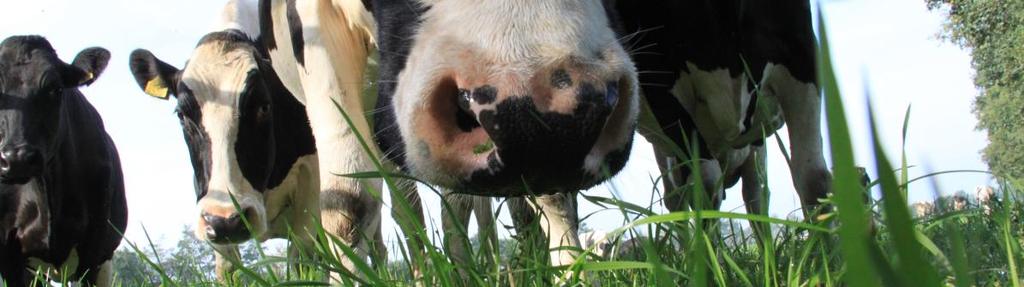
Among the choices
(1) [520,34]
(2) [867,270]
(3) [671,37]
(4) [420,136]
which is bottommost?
(2) [867,270]

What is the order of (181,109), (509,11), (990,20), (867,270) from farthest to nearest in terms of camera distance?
(990,20), (181,109), (509,11), (867,270)

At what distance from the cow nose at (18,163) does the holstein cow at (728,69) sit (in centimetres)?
404

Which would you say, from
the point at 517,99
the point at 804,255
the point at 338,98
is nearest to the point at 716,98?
the point at 338,98

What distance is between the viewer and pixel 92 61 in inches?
305

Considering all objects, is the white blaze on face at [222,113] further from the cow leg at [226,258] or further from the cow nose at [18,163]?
the cow nose at [18,163]

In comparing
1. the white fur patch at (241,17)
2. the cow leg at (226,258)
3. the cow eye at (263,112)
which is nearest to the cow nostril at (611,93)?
the cow leg at (226,258)

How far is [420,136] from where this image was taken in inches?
67.2

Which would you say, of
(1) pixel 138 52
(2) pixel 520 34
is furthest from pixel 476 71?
(1) pixel 138 52

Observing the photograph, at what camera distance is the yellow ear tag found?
24.0ft

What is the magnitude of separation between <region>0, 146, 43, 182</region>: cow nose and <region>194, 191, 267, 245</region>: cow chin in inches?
45.4

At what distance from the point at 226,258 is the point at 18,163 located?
469 centimetres

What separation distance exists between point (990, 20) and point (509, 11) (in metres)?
20.6

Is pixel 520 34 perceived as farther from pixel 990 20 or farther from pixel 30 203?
pixel 990 20

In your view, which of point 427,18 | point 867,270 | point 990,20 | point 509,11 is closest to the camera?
point 867,270
